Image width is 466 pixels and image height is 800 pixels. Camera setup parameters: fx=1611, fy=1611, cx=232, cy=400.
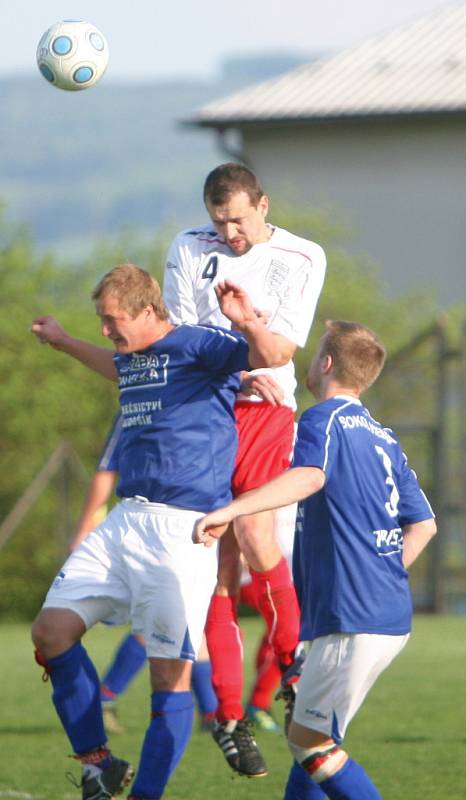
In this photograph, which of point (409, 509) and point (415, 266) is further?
point (415, 266)

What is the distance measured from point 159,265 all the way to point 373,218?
16115mm

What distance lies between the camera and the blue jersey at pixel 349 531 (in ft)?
19.8

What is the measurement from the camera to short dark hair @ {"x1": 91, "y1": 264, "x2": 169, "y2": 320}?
21.7 feet

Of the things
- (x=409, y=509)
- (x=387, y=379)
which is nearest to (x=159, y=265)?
(x=387, y=379)

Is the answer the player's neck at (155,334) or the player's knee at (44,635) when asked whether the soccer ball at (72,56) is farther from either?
the player's knee at (44,635)

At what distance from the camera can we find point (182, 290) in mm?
7508

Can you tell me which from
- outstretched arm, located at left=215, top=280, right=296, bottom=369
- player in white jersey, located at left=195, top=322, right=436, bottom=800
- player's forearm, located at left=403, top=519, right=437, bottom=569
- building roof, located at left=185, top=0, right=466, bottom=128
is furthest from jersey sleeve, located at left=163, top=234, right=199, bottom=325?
building roof, located at left=185, top=0, right=466, bottom=128

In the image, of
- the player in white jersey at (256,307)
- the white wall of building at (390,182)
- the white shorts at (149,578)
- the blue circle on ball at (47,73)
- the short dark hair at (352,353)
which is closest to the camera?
the short dark hair at (352,353)

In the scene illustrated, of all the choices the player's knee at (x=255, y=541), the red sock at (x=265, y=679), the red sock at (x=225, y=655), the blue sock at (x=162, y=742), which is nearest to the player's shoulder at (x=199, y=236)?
the player's knee at (x=255, y=541)

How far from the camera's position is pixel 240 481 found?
7.30 meters

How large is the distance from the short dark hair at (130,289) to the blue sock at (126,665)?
389cm

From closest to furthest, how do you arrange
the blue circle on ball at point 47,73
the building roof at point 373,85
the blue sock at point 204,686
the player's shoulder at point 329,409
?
the player's shoulder at point 329,409
the blue circle on ball at point 47,73
the blue sock at point 204,686
the building roof at point 373,85

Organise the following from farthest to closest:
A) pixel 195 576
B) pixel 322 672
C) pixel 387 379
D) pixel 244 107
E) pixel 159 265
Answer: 1. pixel 244 107
2. pixel 159 265
3. pixel 387 379
4. pixel 195 576
5. pixel 322 672

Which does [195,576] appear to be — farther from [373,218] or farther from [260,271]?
[373,218]
